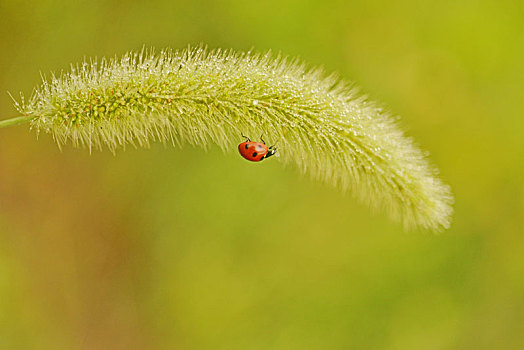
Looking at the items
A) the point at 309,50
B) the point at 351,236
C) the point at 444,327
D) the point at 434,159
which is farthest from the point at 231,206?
the point at 444,327

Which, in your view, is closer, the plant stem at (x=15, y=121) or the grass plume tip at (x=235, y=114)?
the plant stem at (x=15, y=121)

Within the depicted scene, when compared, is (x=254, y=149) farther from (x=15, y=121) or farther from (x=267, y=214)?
(x=267, y=214)

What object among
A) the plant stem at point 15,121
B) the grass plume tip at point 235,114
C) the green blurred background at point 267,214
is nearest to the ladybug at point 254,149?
the grass plume tip at point 235,114

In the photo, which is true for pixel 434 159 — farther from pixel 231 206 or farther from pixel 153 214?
pixel 153 214

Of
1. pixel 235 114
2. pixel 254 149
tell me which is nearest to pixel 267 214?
pixel 254 149

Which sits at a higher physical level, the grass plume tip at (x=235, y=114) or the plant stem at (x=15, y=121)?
the plant stem at (x=15, y=121)

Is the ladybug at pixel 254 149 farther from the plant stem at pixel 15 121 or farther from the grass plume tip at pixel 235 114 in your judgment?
the plant stem at pixel 15 121

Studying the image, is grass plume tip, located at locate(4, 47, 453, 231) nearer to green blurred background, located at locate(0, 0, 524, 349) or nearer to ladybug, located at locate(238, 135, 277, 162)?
ladybug, located at locate(238, 135, 277, 162)
